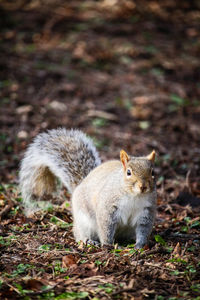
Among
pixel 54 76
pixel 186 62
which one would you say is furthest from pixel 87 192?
pixel 186 62

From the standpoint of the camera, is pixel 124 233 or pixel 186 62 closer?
pixel 124 233

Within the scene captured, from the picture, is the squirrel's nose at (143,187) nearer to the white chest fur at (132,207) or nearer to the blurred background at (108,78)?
the white chest fur at (132,207)

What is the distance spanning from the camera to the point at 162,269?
2939 millimetres

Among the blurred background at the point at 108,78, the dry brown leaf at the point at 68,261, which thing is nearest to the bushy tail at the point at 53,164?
the blurred background at the point at 108,78

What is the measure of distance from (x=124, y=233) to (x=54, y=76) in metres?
4.96

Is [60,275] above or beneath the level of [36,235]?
above

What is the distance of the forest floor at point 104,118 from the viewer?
2.84m

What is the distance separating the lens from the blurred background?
245 inches

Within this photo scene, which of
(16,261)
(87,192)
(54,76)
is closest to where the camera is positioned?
(16,261)

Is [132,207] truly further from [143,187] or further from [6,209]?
[6,209]

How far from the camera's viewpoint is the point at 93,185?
382 centimetres

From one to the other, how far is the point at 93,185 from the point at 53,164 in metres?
0.70

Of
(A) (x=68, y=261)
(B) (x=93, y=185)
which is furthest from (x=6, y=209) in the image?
(A) (x=68, y=261)

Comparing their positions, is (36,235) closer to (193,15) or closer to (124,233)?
(124,233)
